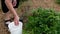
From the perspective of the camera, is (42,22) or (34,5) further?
(34,5)

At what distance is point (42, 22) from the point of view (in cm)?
432

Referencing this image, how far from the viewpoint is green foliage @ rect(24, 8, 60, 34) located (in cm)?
423

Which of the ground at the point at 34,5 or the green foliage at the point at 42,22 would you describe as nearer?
the green foliage at the point at 42,22

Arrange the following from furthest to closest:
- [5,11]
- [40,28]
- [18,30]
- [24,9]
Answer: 1. [24,9]
2. [5,11]
3. [40,28]
4. [18,30]

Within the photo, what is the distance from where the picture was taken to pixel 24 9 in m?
4.94

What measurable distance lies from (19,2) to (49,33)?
4.10 ft

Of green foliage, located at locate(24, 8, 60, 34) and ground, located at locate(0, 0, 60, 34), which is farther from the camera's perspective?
ground, located at locate(0, 0, 60, 34)

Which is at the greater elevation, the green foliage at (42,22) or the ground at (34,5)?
the ground at (34,5)

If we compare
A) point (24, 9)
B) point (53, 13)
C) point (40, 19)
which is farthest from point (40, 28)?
point (24, 9)

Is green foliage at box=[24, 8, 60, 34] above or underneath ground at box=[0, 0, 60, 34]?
underneath

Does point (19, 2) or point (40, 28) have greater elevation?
point (19, 2)

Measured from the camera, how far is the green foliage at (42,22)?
167 inches

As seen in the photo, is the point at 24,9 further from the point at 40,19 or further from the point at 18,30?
the point at 18,30

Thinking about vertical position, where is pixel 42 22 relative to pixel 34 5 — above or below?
below
